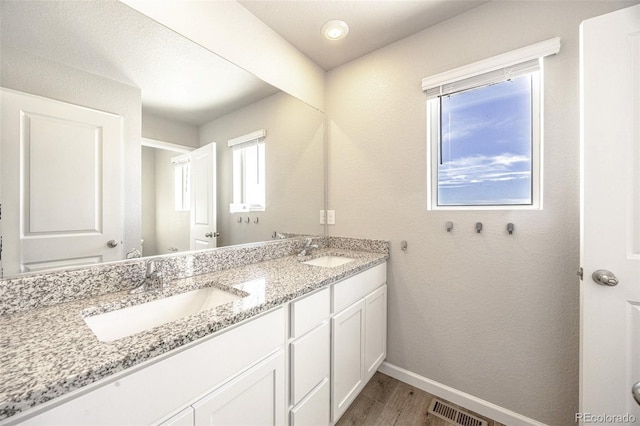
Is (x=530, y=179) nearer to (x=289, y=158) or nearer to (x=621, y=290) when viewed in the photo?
(x=621, y=290)

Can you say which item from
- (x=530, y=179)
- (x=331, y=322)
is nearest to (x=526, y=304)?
(x=530, y=179)

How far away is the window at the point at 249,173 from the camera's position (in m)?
1.61

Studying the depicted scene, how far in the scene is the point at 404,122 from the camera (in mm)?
1772

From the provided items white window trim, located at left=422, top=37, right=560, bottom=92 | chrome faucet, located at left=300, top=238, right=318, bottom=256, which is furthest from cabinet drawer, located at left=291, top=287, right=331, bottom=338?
white window trim, located at left=422, top=37, right=560, bottom=92

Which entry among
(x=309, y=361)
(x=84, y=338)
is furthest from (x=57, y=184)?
(x=309, y=361)

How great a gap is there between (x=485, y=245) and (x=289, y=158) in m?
1.46

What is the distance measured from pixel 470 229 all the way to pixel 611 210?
0.60 m

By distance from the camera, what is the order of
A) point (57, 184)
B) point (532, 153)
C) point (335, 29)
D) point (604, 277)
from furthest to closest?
point (335, 29) → point (532, 153) → point (604, 277) → point (57, 184)

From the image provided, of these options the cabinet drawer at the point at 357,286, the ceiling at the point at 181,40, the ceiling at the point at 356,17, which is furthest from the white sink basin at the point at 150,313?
the ceiling at the point at 356,17

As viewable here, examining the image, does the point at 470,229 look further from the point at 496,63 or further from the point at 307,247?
the point at 307,247

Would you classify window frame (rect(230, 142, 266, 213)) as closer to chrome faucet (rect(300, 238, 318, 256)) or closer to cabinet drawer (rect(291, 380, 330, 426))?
chrome faucet (rect(300, 238, 318, 256))

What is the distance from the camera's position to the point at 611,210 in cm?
102

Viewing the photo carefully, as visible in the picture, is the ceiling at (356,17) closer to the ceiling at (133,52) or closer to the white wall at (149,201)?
the ceiling at (133,52)

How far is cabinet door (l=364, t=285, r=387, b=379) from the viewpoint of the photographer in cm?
163
